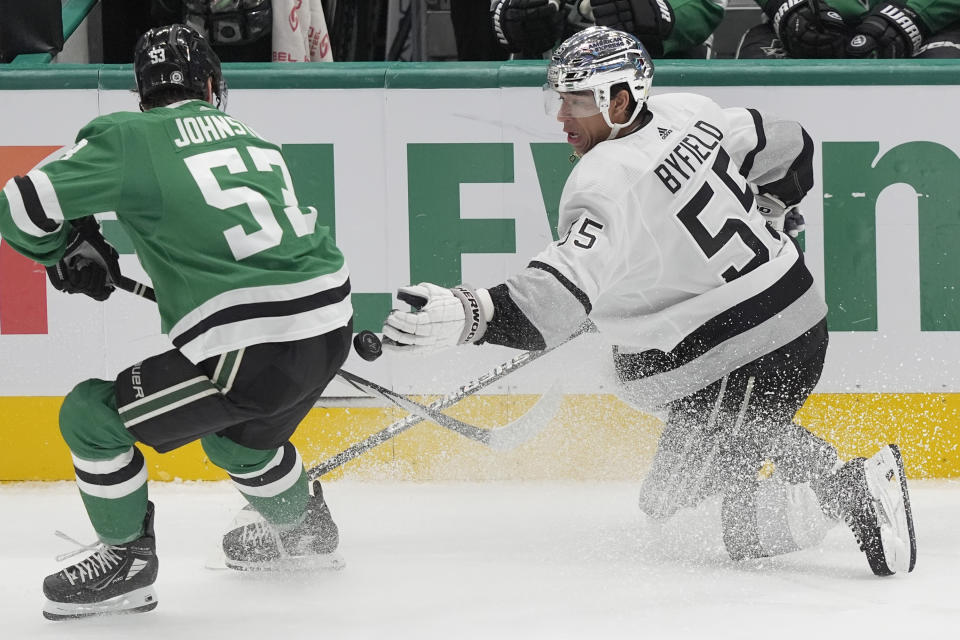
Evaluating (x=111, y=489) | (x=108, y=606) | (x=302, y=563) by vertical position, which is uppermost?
(x=111, y=489)

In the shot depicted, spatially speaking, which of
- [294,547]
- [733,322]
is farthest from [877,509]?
[294,547]

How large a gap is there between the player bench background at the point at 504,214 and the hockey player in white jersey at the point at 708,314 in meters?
0.64

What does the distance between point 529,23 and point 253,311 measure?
6.45 ft

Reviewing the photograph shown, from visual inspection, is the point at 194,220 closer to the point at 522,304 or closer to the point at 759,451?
the point at 522,304

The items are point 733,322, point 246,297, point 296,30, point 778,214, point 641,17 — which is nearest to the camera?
point 246,297

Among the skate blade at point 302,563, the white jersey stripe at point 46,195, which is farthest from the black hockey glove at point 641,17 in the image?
the white jersey stripe at point 46,195

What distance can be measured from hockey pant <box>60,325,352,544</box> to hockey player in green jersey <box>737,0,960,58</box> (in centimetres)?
215

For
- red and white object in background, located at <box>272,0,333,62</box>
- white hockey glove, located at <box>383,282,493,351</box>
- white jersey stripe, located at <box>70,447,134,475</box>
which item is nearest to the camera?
white hockey glove, located at <box>383,282,493,351</box>

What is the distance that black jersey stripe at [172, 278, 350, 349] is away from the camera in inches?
86.4

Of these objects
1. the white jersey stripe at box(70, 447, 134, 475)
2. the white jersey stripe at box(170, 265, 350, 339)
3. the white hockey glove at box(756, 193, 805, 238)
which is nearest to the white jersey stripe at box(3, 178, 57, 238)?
the white jersey stripe at box(170, 265, 350, 339)

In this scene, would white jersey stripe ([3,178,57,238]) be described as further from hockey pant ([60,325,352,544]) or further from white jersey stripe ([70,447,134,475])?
white jersey stripe ([70,447,134,475])

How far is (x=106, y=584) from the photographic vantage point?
232 centimetres

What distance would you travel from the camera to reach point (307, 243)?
2287mm

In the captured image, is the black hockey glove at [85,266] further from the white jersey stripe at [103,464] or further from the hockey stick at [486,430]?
the hockey stick at [486,430]
